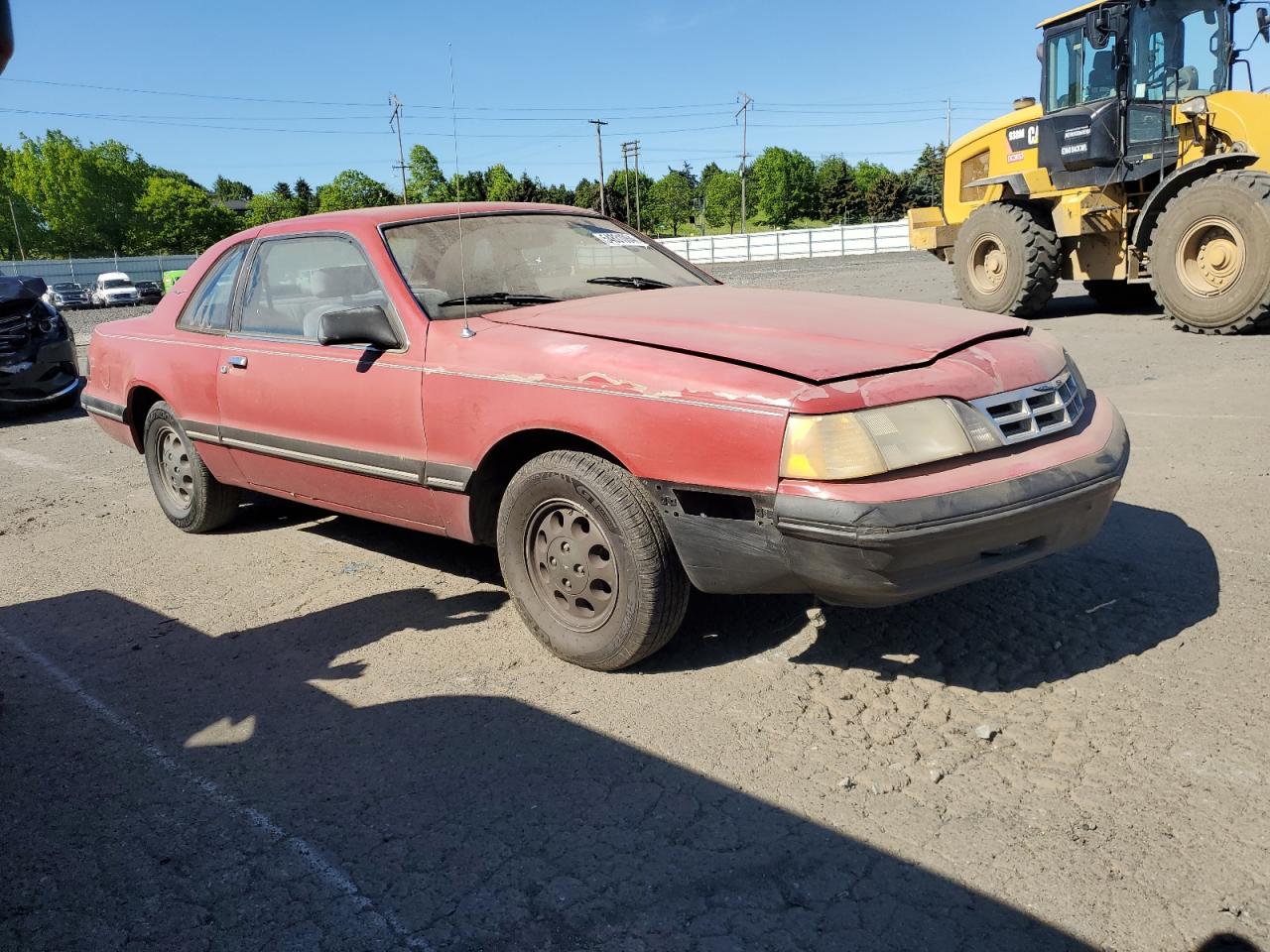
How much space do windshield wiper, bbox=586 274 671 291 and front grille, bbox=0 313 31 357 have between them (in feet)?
27.4

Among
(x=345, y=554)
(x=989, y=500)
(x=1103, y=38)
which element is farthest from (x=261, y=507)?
(x=1103, y=38)

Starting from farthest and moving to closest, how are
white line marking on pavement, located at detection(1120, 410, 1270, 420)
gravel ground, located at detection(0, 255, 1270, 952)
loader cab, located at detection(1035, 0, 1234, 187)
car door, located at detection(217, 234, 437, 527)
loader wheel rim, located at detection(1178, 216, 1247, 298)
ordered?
loader cab, located at detection(1035, 0, 1234, 187) < loader wheel rim, located at detection(1178, 216, 1247, 298) < white line marking on pavement, located at detection(1120, 410, 1270, 420) < car door, located at detection(217, 234, 437, 527) < gravel ground, located at detection(0, 255, 1270, 952)

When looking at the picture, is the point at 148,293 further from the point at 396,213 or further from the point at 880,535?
the point at 880,535

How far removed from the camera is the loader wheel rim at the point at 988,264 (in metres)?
12.2

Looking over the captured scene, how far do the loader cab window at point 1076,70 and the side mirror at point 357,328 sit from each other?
9476mm

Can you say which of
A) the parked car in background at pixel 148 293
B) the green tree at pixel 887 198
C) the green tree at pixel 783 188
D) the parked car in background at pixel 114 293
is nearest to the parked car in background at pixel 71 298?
the parked car in background at pixel 114 293

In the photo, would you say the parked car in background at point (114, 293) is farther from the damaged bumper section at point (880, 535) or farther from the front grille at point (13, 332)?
the damaged bumper section at point (880, 535)

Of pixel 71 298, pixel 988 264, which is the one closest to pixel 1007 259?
pixel 988 264

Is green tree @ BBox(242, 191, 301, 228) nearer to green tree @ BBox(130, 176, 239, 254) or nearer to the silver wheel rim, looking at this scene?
green tree @ BBox(130, 176, 239, 254)

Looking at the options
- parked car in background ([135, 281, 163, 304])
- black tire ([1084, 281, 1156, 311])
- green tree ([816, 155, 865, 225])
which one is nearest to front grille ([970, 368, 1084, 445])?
black tire ([1084, 281, 1156, 311])

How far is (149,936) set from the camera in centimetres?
218

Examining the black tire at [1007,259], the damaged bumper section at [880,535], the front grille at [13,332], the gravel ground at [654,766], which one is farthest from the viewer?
the black tire at [1007,259]

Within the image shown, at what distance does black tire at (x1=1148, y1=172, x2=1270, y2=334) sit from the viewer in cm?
904

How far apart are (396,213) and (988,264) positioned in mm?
10036
